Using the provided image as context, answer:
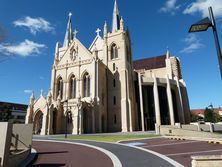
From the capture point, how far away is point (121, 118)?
3725cm

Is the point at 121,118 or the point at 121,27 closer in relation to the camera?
the point at 121,118

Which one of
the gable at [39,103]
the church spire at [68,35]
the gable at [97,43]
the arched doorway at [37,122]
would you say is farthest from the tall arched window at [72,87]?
the church spire at [68,35]

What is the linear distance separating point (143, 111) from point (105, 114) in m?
8.68

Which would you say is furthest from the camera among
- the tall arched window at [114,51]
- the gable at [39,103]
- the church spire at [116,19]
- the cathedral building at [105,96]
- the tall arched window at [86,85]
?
the church spire at [116,19]

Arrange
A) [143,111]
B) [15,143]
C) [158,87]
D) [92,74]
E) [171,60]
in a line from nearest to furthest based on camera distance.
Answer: [15,143] → [92,74] → [143,111] → [158,87] → [171,60]

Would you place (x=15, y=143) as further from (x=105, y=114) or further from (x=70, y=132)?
(x=105, y=114)

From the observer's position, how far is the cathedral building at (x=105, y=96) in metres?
33.6

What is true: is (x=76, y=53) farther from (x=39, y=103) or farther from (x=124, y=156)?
(x=124, y=156)

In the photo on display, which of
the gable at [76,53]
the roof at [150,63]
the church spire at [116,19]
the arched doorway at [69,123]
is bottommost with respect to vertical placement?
the arched doorway at [69,123]

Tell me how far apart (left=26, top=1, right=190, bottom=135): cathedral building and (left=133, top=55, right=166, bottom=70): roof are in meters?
11.6

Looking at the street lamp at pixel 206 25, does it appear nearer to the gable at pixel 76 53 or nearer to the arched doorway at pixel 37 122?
the gable at pixel 76 53

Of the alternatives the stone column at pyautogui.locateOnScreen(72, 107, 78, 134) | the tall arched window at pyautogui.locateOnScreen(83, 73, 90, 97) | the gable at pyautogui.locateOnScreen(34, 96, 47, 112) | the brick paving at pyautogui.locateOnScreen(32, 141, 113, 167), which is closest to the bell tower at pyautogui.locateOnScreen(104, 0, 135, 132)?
the tall arched window at pyautogui.locateOnScreen(83, 73, 90, 97)

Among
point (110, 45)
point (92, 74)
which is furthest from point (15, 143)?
point (110, 45)

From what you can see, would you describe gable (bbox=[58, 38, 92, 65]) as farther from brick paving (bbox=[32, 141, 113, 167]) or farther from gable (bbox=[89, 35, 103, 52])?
brick paving (bbox=[32, 141, 113, 167])
